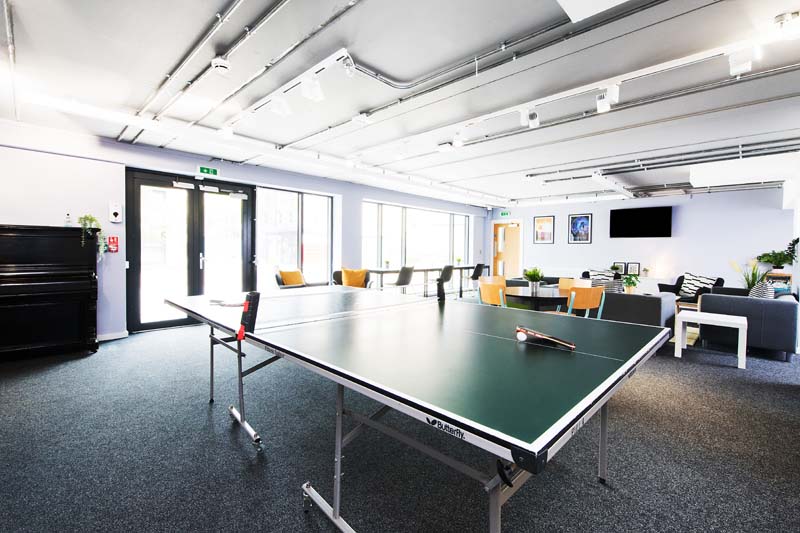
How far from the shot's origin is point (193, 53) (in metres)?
2.79

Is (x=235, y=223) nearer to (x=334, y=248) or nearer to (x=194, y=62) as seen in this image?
(x=334, y=248)

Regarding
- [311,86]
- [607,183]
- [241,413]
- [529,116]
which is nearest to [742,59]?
[529,116]

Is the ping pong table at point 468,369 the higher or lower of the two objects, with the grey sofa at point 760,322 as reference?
higher

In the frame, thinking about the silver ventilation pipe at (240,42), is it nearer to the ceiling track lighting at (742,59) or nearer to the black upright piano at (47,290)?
the black upright piano at (47,290)

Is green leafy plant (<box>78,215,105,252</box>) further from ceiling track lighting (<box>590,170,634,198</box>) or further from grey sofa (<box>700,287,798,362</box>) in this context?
ceiling track lighting (<box>590,170,634,198</box>)

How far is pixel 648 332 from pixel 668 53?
7.51 feet

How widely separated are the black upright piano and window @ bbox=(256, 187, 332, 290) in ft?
8.52

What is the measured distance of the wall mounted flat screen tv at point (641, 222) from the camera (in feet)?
30.3

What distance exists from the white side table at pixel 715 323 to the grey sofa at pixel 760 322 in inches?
7.4

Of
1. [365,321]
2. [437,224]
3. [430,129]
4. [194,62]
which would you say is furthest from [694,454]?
[437,224]

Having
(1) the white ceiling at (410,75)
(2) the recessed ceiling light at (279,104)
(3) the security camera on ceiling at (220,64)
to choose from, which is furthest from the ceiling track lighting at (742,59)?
(3) the security camera on ceiling at (220,64)

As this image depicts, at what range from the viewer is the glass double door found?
544cm

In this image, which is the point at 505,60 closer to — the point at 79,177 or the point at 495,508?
the point at 495,508

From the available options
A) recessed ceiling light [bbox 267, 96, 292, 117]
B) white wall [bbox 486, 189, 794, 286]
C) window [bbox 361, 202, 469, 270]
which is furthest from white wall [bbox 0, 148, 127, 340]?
white wall [bbox 486, 189, 794, 286]
